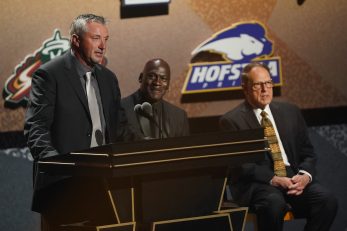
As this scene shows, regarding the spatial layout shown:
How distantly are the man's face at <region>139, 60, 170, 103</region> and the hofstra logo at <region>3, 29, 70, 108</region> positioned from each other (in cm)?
79

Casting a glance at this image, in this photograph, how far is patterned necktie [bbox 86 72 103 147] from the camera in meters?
2.93

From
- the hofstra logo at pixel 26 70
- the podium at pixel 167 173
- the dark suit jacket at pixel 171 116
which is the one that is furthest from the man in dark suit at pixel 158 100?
the podium at pixel 167 173

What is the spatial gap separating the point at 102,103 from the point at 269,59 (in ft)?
7.58

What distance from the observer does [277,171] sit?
167 inches

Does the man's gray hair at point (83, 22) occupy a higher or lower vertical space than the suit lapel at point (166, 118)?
higher

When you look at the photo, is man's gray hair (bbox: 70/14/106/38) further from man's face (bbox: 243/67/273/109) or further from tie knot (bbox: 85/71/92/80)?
man's face (bbox: 243/67/273/109)

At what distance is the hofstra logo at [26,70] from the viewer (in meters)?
4.63

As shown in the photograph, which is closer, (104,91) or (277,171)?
(104,91)

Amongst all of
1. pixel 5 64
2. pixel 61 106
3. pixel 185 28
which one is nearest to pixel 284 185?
pixel 185 28

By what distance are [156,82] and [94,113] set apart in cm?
129

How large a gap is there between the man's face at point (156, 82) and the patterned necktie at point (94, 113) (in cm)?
121

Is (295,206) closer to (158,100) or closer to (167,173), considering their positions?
(158,100)

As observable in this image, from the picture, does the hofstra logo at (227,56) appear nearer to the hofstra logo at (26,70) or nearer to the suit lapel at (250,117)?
the suit lapel at (250,117)

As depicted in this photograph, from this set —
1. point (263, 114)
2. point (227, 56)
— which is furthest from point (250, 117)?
point (227, 56)
